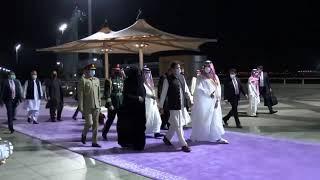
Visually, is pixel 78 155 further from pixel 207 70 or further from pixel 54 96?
pixel 54 96

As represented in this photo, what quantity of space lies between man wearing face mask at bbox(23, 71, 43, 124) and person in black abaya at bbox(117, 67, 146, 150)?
672 cm

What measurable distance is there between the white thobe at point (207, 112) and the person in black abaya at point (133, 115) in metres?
1.38

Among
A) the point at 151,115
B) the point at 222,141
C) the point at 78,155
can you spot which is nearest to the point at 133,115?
the point at 78,155

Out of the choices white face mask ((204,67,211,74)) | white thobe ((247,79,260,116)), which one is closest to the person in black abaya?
white face mask ((204,67,211,74))

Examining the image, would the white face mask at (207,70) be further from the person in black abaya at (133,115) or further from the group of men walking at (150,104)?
the person in black abaya at (133,115)

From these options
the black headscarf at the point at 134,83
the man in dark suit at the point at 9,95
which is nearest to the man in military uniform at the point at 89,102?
the black headscarf at the point at 134,83

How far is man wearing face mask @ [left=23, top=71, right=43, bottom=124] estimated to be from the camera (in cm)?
1562

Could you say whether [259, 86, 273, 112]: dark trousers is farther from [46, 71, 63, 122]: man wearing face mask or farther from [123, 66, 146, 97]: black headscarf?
[123, 66, 146, 97]: black headscarf

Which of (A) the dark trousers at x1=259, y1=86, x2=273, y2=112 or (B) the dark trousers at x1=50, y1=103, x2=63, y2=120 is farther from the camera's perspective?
(A) the dark trousers at x1=259, y1=86, x2=273, y2=112

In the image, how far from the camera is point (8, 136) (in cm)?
1260

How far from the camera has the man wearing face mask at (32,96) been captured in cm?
1562

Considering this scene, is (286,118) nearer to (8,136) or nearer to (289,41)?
(8,136)

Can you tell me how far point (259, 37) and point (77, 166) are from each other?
202 ft

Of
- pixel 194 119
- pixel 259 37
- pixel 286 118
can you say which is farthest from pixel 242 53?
pixel 194 119
